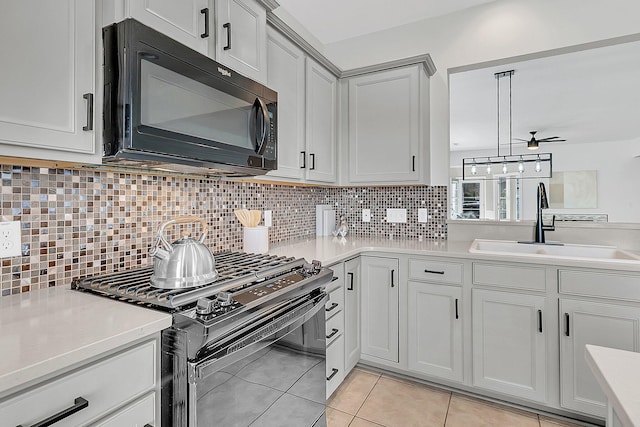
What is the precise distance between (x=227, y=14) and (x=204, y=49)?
25cm

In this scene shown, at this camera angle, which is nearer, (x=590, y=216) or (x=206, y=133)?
(x=206, y=133)

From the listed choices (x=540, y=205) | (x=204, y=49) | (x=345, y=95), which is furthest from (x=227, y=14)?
(x=540, y=205)

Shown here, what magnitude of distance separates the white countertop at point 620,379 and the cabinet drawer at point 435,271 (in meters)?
1.16

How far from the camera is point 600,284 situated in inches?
67.0

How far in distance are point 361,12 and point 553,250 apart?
221cm

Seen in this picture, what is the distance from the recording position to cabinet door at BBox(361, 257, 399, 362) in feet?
7.29

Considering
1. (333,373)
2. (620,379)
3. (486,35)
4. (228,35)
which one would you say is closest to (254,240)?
(333,373)

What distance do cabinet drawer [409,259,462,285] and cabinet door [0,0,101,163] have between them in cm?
178

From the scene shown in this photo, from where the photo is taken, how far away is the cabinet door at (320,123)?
2328 millimetres

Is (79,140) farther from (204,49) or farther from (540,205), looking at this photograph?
(540,205)

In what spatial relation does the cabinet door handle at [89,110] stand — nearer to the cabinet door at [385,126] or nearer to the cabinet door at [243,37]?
the cabinet door at [243,37]

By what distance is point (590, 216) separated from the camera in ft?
22.1

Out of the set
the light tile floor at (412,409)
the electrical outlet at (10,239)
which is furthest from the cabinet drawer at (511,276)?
the electrical outlet at (10,239)

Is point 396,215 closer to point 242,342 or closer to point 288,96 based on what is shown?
point 288,96
